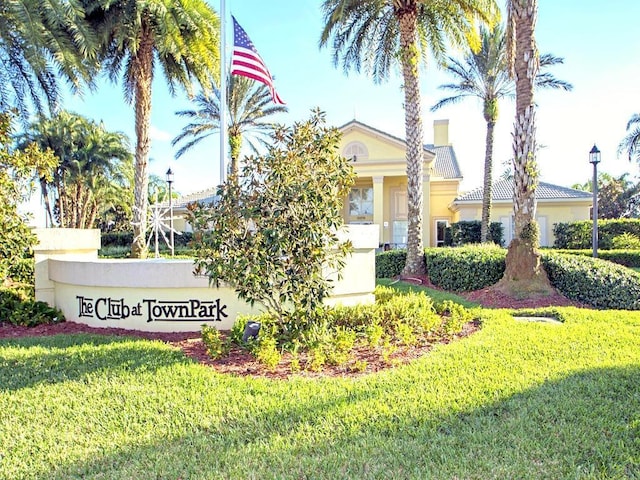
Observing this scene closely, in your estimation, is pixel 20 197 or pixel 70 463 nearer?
pixel 70 463

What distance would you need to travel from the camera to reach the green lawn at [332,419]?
310cm

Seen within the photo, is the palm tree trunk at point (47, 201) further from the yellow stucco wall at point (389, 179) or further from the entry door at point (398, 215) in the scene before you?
the entry door at point (398, 215)

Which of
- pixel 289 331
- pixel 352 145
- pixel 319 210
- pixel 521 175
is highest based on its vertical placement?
pixel 352 145

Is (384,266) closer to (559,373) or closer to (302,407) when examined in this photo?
(559,373)

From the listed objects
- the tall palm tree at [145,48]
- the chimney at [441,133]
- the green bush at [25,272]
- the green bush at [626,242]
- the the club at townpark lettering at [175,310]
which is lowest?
the the club at townpark lettering at [175,310]

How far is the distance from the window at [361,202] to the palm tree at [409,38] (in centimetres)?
1211

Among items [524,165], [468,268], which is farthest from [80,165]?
[524,165]

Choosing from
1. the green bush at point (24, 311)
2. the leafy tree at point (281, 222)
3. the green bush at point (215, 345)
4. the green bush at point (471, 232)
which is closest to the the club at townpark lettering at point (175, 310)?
the green bush at point (215, 345)

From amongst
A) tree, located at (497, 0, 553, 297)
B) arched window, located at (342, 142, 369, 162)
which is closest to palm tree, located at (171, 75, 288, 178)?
arched window, located at (342, 142, 369, 162)

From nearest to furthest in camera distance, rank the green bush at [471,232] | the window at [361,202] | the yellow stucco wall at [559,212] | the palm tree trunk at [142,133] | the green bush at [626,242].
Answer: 1. the palm tree trunk at [142,133]
2. the green bush at [626,242]
3. the green bush at [471,232]
4. the yellow stucco wall at [559,212]
5. the window at [361,202]

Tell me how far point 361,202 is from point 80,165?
19.0 meters

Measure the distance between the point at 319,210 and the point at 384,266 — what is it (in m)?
10.5

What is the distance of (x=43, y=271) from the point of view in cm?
843

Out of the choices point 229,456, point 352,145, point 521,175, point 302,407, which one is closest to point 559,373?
point 302,407
